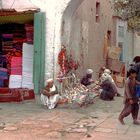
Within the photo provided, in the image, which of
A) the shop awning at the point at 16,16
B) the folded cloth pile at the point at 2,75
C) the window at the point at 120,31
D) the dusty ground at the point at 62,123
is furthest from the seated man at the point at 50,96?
the window at the point at 120,31

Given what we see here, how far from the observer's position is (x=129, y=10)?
19.9 m

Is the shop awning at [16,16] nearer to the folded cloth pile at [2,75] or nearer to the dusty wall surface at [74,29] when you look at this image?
the dusty wall surface at [74,29]

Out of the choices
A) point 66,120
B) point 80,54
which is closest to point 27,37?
point 80,54

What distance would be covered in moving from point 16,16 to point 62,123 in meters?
4.38

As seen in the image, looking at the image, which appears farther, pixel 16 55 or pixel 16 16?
pixel 16 55

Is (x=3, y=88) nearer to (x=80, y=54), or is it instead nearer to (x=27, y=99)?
(x=27, y=99)

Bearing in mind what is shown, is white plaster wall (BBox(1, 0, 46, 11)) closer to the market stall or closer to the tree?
the market stall

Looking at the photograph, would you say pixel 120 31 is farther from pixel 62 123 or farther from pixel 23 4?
pixel 62 123

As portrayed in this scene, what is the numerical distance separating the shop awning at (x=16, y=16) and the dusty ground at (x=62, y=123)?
2408 millimetres

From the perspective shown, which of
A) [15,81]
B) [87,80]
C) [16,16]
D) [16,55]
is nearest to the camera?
[16,16]

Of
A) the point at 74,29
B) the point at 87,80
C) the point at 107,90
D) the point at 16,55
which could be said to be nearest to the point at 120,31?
the point at 74,29

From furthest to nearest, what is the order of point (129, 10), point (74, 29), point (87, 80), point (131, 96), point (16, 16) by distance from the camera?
point (129, 10) < point (74, 29) < point (87, 80) < point (16, 16) < point (131, 96)

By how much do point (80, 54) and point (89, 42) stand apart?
1425 mm

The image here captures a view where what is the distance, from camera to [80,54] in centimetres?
1556
